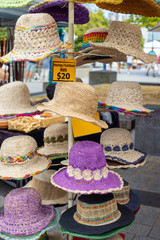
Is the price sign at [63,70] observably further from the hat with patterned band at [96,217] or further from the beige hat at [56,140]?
the hat with patterned band at [96,217]

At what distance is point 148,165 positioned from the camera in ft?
17.5

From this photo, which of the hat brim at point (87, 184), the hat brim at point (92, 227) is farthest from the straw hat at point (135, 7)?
the hat brim at point (92, 227)

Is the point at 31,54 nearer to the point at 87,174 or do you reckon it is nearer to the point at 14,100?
the point at 14,100

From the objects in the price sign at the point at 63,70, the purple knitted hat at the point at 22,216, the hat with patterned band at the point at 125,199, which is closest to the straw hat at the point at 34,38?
the price sign at the point at 63,70

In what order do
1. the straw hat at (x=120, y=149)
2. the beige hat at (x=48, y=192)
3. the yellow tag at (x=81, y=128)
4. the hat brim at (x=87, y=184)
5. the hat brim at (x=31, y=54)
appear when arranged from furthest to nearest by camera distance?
the beige hat at (x=48, y=192)
the straw hat at (x=120, y=149)
the yellow tag at (x=81, y=128)
the hat brim at (x=31, y=54)
the hat brim at (x=87, y=184)

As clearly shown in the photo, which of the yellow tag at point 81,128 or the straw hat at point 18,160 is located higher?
the yellow tag at point 81,128

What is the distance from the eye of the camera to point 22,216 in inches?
80.1

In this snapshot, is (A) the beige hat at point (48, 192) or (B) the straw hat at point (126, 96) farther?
(A) the beige hat at point (48, 192)

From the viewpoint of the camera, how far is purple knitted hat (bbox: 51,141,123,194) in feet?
6.16

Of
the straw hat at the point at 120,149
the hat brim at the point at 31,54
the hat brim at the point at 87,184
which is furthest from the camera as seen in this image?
the straw hat at the point at 120,149

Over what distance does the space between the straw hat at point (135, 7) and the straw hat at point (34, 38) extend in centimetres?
50

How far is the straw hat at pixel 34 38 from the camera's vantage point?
202 cm

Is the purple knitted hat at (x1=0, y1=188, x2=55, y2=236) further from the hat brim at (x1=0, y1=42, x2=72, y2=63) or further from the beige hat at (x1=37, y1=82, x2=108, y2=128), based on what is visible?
the hat brim at (x1=0, y1=42, x2=72, y2=63)

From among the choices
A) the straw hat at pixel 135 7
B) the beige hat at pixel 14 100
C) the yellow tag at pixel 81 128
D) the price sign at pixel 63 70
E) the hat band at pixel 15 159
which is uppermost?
the straw hat at pixel 135 7
